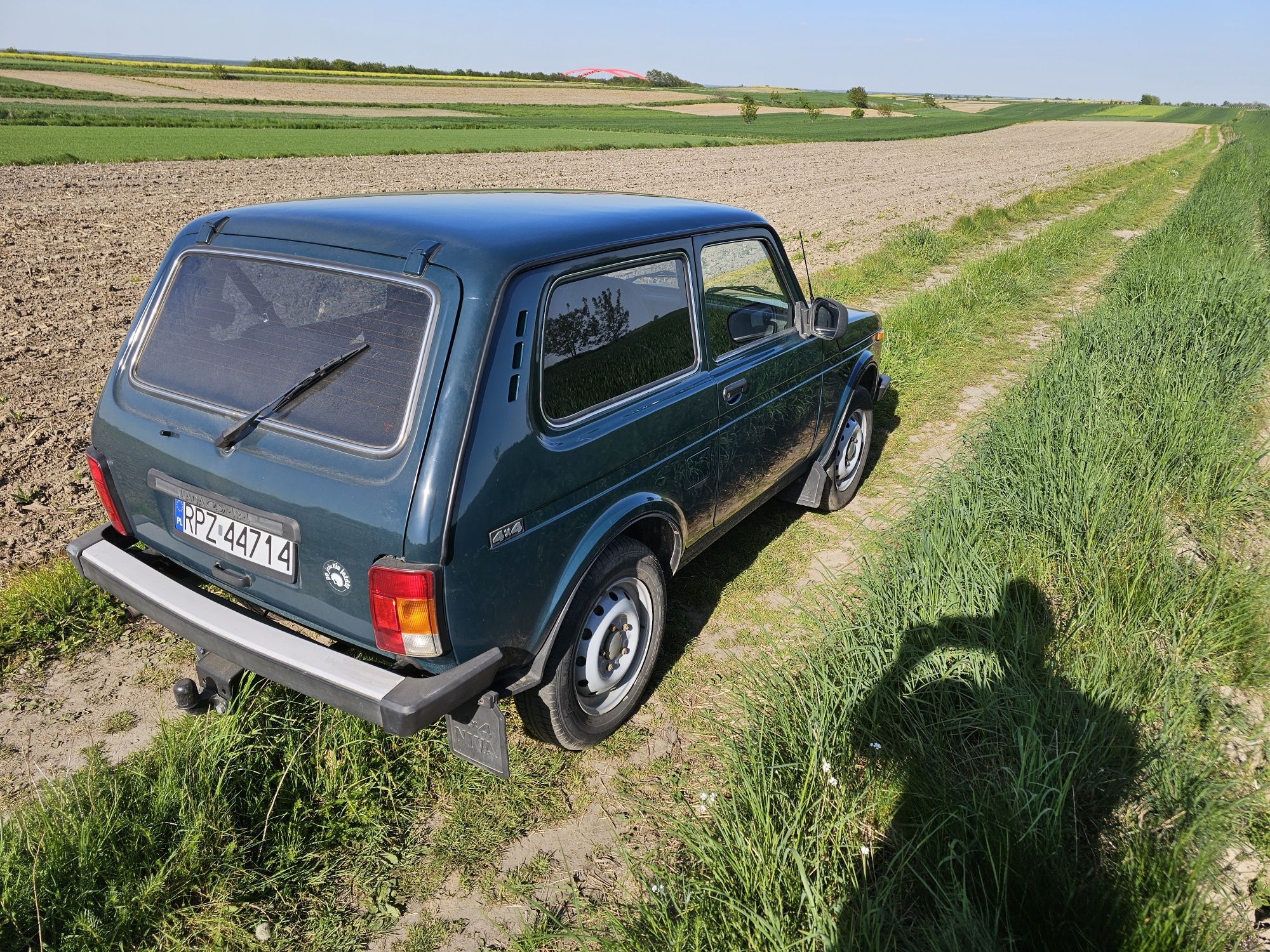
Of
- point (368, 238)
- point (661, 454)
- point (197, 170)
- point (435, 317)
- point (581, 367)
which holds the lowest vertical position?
point (197, 170)

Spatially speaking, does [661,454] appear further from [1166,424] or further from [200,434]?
[1166,424]

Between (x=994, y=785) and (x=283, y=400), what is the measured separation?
246 cm

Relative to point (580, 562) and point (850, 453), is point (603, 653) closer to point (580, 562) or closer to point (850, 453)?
point (580, 562)

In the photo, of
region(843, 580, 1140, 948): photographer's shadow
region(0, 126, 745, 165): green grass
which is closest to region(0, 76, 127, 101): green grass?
region(0, 126, 745, 165): green grass

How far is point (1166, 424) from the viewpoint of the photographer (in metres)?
4.61

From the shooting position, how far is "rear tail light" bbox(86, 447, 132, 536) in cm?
291

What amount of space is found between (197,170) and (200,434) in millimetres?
24591

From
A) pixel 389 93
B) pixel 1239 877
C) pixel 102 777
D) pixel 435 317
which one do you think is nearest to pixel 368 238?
pixel 435 317

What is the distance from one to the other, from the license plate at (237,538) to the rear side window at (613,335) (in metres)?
0.92

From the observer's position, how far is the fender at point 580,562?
8.55 feet

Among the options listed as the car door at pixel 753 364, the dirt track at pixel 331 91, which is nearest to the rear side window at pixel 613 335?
the car door at pixel 753 364

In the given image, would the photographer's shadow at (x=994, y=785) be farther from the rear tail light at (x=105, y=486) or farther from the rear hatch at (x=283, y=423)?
the rear tail light at (x=105, y=486)

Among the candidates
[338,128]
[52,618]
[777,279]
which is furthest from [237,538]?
[338,128]

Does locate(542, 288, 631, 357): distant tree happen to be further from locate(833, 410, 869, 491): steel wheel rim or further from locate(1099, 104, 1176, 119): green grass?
locate(1099, 104, 1176, 119): green grass
